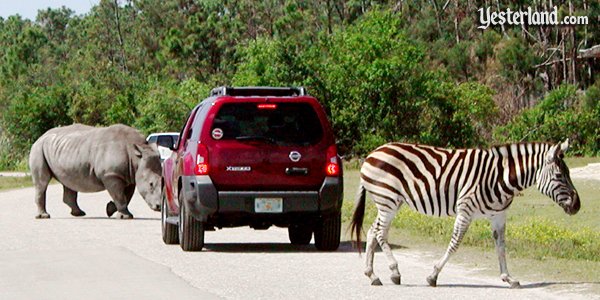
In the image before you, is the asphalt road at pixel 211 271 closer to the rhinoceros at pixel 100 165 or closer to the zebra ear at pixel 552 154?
the zebra ear at pixel 552 154

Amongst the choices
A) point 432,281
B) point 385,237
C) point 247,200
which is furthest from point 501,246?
point 247,200

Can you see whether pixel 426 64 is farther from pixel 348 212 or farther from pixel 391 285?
pixel 391 285

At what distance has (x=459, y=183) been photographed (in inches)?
563

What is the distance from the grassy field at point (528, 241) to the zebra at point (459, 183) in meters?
0.99

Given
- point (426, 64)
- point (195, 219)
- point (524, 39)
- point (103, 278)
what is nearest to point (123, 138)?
point (195, 219)

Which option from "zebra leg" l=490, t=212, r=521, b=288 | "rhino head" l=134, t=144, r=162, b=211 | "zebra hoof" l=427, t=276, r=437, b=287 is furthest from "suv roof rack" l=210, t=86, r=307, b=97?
"rhino head" l=134, t=144, r=162, b=211

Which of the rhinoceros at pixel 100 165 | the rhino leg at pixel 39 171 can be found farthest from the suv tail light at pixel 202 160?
the rhino leg at pixel 39 171

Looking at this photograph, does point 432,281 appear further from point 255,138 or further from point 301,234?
point 301,234

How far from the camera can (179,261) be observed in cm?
1652

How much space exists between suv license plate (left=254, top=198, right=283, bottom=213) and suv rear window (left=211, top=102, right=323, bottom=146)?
71 centimetres

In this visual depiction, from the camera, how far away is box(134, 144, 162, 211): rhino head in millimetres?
25266

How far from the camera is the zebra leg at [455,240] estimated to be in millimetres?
13453

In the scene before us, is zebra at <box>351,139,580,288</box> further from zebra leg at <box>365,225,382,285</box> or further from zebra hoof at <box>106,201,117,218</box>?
zebra hoof at <box>106,201,117,218</box>

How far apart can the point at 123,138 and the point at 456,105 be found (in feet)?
94.0
